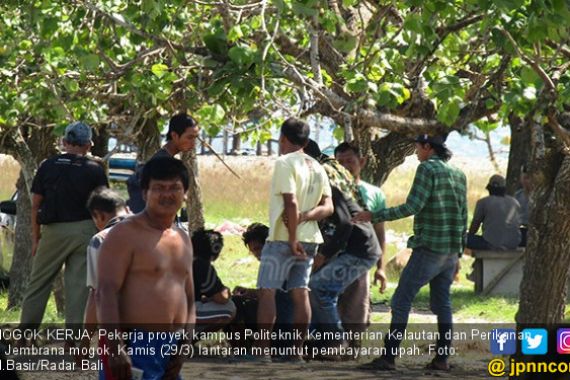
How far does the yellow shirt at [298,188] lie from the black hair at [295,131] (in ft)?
0.32

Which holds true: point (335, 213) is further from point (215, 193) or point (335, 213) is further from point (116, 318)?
point (215, 193)

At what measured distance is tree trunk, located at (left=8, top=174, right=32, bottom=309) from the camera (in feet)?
53.3

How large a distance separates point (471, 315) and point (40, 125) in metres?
5.10

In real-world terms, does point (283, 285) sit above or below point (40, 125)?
below

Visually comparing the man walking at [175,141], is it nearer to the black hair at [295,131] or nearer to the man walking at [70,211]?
the man walking at [70,211]

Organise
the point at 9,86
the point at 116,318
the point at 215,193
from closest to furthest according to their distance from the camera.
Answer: the point at 116,318 < the point at 9,86 < the point at 215,193

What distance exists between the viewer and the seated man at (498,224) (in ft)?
57.7

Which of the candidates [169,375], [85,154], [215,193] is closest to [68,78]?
[85,154]

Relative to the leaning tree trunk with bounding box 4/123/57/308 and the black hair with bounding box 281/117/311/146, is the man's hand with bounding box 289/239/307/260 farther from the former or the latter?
the leaning tree trunk with bounding box 4/123/57/308

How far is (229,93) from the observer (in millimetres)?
12531

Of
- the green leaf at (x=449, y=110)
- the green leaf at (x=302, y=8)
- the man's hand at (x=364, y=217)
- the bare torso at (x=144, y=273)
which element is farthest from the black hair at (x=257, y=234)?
the bare torso at (x=144, y=273)

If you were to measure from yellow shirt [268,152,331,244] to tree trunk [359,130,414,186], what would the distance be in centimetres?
389

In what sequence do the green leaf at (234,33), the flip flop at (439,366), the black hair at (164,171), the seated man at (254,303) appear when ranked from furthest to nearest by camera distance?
1. the seated man at (254,303)
2. the green leaf at (234,33)
3. the flip flop at (439,366)
4. the black hair at (164,171)

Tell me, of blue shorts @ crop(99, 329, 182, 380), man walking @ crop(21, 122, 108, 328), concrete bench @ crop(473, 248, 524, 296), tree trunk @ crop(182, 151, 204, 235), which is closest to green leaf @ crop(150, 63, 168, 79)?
man walking @ crop(21, 122, 108, 328)
